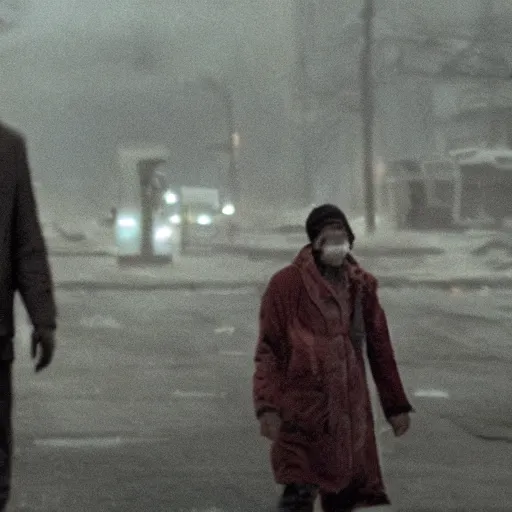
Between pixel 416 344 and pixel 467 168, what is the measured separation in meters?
38.3

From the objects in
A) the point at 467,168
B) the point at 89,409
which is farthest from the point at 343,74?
the point at 89,409

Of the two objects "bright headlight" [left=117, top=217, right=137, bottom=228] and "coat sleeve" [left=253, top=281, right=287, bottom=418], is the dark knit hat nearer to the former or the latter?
"coat sleeve" [left=253, top=281, right=287, bottom=418]

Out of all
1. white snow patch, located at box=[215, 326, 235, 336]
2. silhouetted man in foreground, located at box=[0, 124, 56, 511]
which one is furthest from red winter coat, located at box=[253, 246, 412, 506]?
white snow patch, located at box=[215, 326, 235, 336]

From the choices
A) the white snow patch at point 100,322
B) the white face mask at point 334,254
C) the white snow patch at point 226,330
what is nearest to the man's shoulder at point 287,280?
the white face mask at point 334,254

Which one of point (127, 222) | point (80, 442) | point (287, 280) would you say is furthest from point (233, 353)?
point (127, 222)

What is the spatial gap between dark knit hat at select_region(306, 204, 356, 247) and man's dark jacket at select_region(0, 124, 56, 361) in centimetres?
139

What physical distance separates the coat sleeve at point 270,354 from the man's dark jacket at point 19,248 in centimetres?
129

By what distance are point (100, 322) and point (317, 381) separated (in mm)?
13859

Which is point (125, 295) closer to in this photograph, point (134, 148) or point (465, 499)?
point (134, 148)

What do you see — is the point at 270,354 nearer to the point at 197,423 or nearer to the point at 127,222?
the point at 197,423

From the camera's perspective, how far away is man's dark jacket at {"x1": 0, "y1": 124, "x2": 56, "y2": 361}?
4484 millimetres

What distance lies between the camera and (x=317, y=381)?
18.3 feet

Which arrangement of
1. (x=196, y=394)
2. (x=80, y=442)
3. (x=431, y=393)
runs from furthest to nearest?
(x=431, y=393) → (x=196, y=394) → (x=80, y=442)

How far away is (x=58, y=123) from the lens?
111875mm
